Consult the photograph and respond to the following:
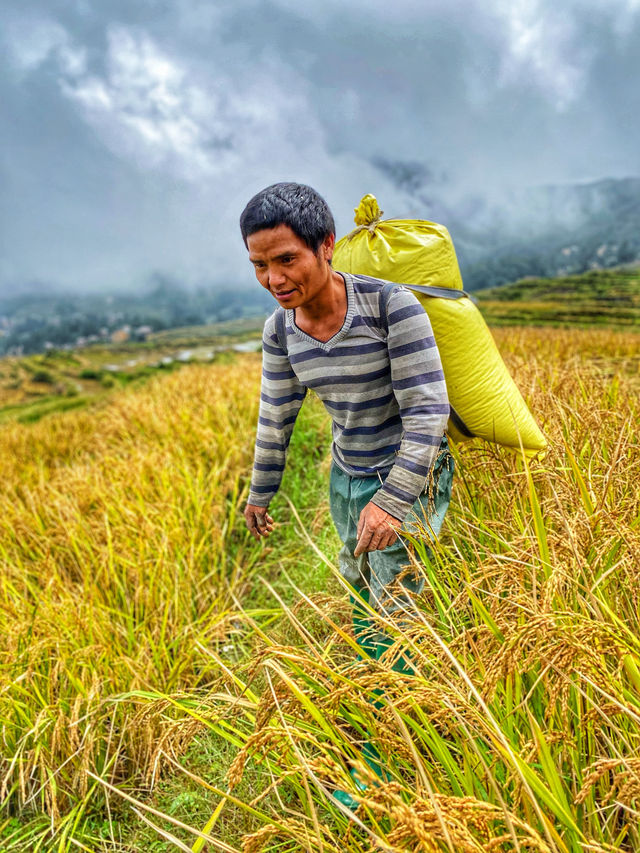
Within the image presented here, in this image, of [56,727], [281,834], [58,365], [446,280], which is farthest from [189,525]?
[58,365]

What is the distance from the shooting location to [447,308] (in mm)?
1506

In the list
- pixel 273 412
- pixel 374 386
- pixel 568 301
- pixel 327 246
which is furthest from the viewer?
pixel 568 301

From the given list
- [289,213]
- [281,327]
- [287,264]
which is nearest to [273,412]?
[281,327]

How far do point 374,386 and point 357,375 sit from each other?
0.06 meters

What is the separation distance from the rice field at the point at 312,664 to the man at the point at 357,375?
0.16 metres

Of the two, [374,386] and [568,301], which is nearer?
[374,386]

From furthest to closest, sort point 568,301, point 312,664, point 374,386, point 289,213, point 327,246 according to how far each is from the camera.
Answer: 1. point 568,301
2. point 374,386
3. point 327,246
4. point 289,213
5. point 312,664

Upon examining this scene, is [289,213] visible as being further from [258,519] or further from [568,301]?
[568,301]

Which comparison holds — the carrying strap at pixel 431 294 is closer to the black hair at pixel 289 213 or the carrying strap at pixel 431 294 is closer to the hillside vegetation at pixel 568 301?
the black hair at pixel 289 213

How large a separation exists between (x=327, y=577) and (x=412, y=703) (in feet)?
5.14

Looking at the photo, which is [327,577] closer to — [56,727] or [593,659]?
[56,727]

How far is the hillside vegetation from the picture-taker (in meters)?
33.8

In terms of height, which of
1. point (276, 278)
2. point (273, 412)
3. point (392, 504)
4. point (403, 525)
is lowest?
point (403, 525)

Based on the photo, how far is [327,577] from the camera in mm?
2449
